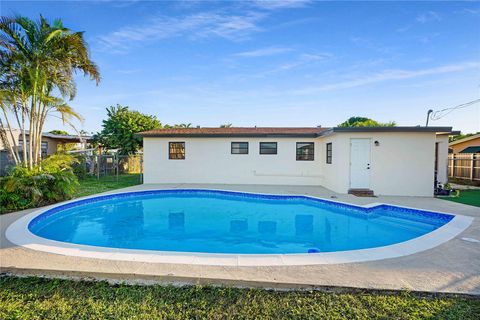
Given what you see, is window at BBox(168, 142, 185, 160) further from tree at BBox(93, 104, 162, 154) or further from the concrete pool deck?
the concrete pool deck

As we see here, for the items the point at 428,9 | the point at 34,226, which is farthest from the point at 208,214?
the point at 428,9

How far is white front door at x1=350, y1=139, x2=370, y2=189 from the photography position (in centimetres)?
1024

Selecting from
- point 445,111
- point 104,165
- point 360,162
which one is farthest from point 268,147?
point 445,111

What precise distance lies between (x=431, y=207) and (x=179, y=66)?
13.0 metres

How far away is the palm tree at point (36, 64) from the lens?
7.93m

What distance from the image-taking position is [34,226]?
6418 millimetres

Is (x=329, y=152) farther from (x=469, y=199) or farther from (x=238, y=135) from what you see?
(x=469, y=199)

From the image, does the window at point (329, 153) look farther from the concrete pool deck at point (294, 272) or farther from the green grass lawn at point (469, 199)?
the concrete pool deck at point (294, 272)

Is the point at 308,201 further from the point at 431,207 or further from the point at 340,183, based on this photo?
the point at 431,207

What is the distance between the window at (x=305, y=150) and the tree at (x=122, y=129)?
42.9 ft

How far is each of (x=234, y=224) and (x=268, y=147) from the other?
6763 millimetres

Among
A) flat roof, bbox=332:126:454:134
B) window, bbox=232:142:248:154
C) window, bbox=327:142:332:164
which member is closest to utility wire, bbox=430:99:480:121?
flat roof, bbox=332:126:454:134

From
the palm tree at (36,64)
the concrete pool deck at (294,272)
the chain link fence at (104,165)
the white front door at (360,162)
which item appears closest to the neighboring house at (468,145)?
the white front door at (360,162)

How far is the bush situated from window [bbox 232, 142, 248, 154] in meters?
7.66
